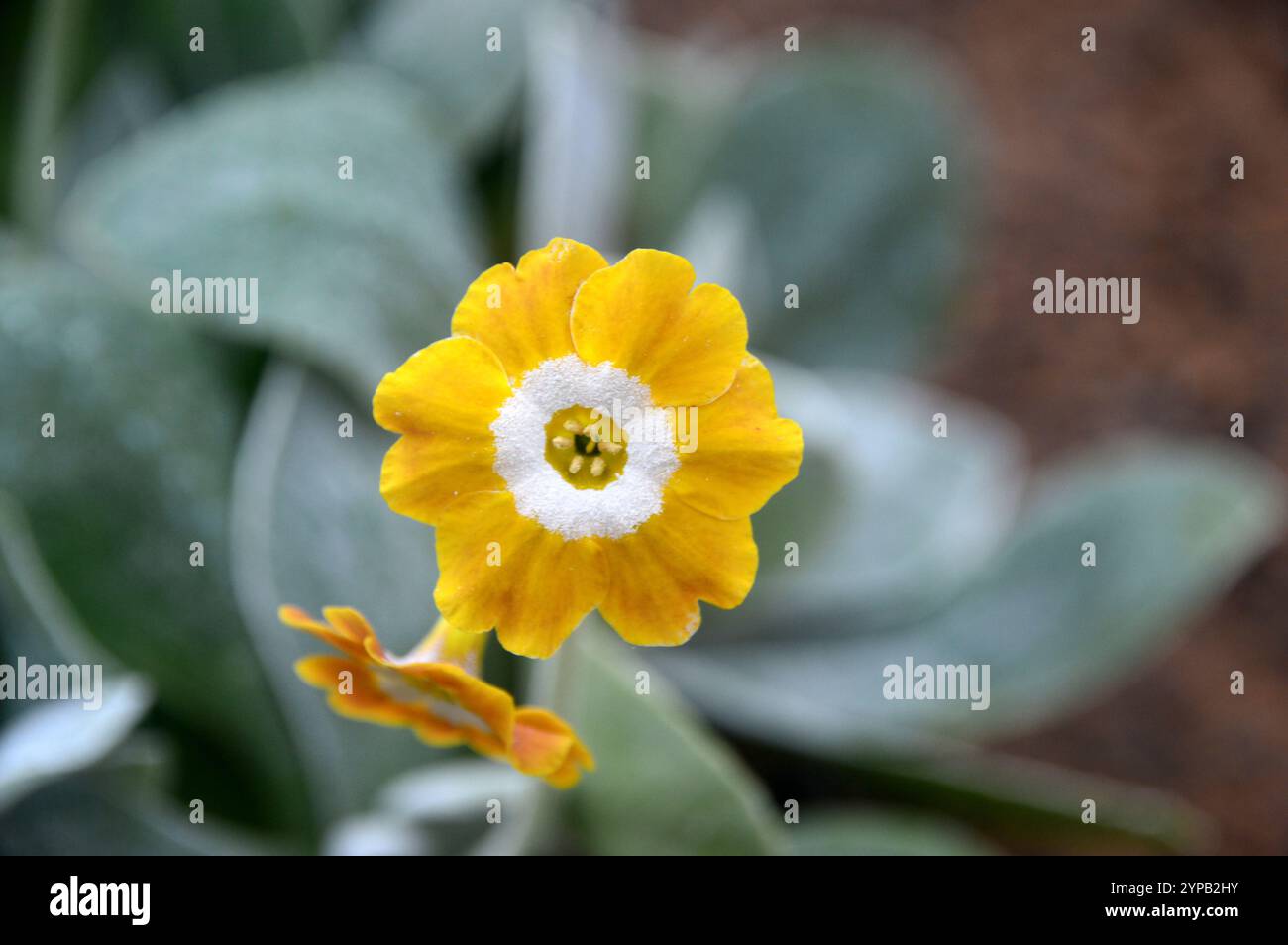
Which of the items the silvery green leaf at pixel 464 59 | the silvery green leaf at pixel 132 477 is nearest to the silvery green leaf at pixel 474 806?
the silvery green leaf at pixel 132 477

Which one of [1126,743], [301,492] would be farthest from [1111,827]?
[301,492]

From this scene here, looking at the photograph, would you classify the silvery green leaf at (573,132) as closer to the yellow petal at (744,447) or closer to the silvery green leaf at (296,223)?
the silvery green leaf at (296,223)

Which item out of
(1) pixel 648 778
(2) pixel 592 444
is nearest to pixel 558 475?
(2) pixel 592 444

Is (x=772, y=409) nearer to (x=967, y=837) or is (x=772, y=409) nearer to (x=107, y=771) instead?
(x=107, y=771)

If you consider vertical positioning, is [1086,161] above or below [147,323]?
above

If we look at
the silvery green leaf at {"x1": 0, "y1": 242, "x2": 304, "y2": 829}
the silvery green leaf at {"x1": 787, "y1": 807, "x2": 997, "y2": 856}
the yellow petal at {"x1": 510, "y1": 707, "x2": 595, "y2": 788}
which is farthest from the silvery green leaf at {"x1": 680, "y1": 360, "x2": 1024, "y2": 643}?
the yellow petal at {"x1": 510, "y1": 707, "x2": 595, "y2": 788}
